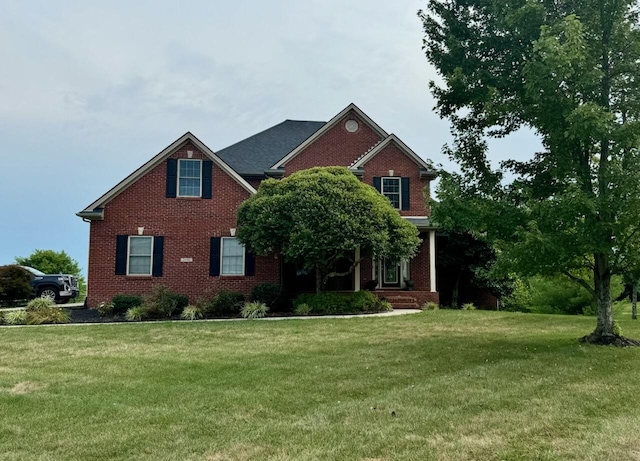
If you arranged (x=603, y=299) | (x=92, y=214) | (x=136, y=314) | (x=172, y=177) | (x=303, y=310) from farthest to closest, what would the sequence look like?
(x=172, y=177) < (x=92, y=214) < (x=303, y=310) < (x=136, y=314) < (x=603, y=299)

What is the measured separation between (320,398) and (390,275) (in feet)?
48.0

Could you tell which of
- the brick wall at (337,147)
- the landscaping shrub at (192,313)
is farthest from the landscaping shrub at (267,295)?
the brick wall at (337,147)

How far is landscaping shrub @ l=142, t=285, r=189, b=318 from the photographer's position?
50.2 feet

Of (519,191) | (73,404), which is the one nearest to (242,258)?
(519,191)

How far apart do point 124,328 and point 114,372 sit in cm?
548

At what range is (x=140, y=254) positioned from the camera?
704 inches

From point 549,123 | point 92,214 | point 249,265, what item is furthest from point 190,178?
point 549,123

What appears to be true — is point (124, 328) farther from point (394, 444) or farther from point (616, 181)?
point (616, 181)

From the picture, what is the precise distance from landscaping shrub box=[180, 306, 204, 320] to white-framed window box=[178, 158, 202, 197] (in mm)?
4961

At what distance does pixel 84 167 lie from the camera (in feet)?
63.4

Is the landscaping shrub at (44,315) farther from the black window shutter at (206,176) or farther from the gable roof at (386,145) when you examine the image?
the gable roof at (386,145)

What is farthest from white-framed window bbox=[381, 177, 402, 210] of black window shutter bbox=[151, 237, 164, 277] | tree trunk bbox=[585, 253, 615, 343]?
tree trunk bbox=[585, 253, 615, 343]

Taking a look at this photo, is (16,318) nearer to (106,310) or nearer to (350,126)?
(106,310)

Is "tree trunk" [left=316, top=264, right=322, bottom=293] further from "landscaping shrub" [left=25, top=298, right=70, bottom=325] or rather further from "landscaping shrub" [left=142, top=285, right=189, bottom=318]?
"landscaping shrub" [left=25, top=298, right=70, bottom=325]
